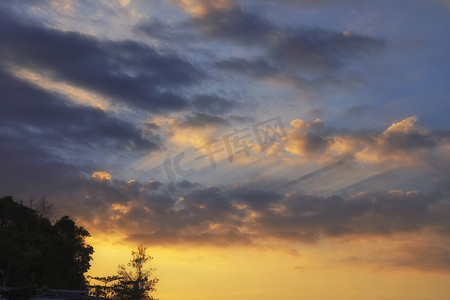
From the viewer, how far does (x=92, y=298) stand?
5259 centimetres

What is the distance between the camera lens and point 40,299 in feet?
157

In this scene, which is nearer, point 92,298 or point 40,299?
point 40,299

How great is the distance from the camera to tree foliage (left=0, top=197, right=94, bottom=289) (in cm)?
7000

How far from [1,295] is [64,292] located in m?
7.05

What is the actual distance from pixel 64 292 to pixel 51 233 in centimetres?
3353

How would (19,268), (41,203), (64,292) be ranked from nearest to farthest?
(64,292) → (19,268) → (41,203)

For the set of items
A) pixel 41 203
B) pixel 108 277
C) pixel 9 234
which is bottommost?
pixel 108 277

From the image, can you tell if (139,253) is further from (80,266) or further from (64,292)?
(64,292)

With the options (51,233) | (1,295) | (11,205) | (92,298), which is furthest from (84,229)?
(1,295)

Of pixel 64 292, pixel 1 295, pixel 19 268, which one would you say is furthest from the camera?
pixel 19 268

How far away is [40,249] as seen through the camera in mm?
75562

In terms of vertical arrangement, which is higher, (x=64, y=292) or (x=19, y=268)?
(x=19, y=268)

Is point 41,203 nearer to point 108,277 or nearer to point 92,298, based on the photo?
point 108,277

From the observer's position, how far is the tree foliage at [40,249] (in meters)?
70.0
